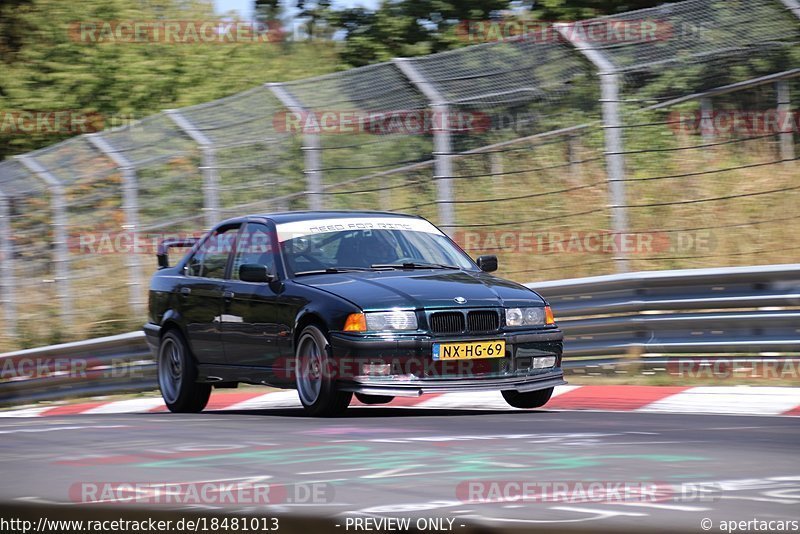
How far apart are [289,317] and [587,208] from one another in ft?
25.5

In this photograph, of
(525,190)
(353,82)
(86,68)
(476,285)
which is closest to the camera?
(476,285)

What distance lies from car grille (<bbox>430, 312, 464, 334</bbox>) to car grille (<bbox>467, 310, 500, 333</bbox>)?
0.20 feet

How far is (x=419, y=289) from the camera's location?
350 inches

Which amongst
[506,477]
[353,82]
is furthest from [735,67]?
[506,477]

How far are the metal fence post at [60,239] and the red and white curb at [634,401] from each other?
541 centimetres

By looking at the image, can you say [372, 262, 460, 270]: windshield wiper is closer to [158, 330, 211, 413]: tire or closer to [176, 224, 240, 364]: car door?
[176, 224, 240, 364]: car door

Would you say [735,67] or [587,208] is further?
[587,208]

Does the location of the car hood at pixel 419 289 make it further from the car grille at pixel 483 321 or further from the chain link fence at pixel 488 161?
the chain link fence at pixel 488 161

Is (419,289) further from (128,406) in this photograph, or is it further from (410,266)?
(128,406)

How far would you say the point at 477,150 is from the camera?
1334 cm

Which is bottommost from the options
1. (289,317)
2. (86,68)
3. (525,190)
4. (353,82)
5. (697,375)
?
(697,375)

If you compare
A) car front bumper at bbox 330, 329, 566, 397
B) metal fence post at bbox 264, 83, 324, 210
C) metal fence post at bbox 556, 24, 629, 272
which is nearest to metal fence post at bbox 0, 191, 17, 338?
metal fence post at bbox 264, 83, 324, 210

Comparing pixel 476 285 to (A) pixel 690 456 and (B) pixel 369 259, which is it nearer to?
(B) pixel 369 259

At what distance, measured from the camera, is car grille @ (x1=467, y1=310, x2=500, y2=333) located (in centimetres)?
880
